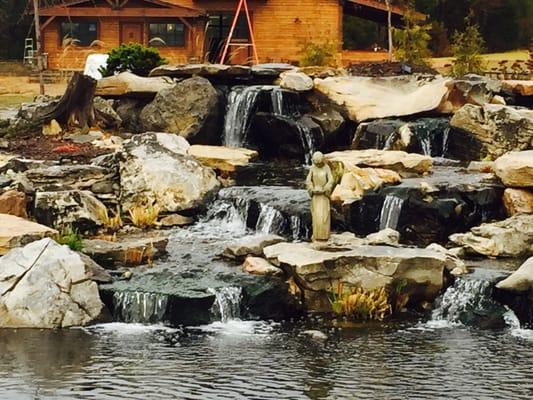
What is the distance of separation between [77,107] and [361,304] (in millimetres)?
15766

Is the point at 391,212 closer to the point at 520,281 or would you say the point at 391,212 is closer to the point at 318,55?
the point at 520,281

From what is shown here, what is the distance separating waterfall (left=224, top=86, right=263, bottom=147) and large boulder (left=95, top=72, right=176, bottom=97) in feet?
7.07

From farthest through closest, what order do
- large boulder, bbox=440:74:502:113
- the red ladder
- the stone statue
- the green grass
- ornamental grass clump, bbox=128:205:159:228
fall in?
the green grass → the red ladder → large boulder, bbox=440:74:502:113 → ornamental grass clump, bbox=128:205:159:228 → the stone statue

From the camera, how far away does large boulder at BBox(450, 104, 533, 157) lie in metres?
28.2

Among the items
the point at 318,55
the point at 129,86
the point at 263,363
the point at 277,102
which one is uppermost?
the point at 318,55

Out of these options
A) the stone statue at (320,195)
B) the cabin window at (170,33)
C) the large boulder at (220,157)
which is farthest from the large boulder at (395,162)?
the cabin window at (170,33)

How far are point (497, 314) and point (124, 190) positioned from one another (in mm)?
10052

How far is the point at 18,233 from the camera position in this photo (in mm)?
20062

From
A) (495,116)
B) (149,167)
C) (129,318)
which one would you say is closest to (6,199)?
(149,167)

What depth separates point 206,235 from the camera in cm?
2308

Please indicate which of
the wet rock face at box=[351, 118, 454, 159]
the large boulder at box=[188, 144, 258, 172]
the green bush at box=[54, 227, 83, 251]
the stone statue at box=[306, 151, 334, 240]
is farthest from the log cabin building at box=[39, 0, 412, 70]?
the stone statue at box=[306, 151, 334, 240]

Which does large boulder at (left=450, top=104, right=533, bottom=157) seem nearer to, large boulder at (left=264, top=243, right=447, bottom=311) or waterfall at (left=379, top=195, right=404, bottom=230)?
waterfall at (left=379, top=195, right=404, bottom=230)

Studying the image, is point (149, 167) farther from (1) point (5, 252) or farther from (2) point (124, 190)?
(1) point (5, 252)

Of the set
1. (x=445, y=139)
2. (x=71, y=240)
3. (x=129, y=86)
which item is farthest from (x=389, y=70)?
(x=71, y=240)
